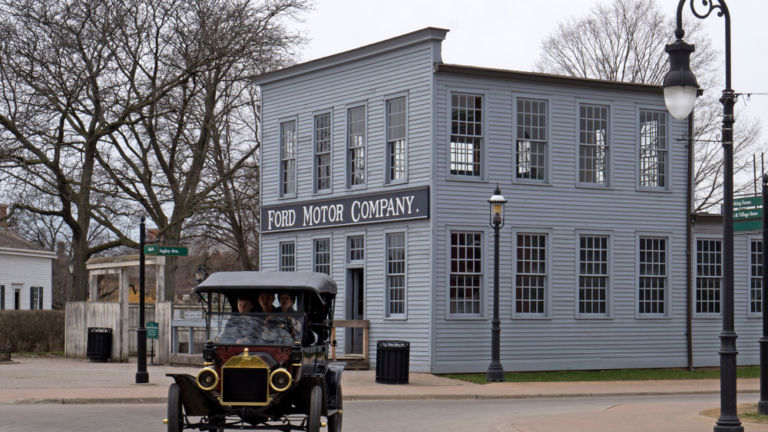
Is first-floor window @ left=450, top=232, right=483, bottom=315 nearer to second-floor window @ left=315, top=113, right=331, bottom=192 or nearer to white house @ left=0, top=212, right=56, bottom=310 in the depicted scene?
second-floor window @ left=315, top=113, right=331, bottom=192

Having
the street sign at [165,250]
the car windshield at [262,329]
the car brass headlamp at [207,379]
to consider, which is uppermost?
the street sign at [165,250]

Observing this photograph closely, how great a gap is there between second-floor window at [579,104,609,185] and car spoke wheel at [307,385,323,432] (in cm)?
1877

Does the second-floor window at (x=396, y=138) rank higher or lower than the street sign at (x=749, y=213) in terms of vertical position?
higher

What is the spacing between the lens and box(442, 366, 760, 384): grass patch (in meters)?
27.8

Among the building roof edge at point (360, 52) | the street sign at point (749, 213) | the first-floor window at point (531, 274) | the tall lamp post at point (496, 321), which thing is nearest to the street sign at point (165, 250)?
the tall lamp post at point (496, 321)

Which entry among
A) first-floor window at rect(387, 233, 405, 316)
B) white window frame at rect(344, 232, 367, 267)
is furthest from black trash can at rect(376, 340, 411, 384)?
white window frame at rect(344, 232, 367, 267)

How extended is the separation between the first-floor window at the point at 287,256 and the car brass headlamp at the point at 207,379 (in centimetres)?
2013

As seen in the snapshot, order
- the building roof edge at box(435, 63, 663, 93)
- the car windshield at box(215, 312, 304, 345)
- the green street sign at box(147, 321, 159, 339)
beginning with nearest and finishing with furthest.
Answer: the car windshield at box(215, 312, 304, 345), the building roof edge at box(435, 63, 663, 93), the green street sign at box(147, 321, 159, 339)

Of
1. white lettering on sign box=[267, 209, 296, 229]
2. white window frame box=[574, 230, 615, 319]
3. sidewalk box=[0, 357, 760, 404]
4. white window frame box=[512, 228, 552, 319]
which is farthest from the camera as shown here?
white lettering on sign box=[267, 209, 296, 229]

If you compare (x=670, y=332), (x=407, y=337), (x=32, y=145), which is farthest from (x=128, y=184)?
(x=670, y=332)

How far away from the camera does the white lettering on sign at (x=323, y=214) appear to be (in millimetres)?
31631

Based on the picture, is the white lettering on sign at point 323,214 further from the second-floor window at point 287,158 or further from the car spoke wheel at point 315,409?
the car spoke wheel at point 315,409

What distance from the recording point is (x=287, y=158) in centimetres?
3394

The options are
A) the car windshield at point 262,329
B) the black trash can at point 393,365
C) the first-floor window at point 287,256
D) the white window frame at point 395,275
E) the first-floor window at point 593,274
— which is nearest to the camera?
the car windshield at point 262,329
